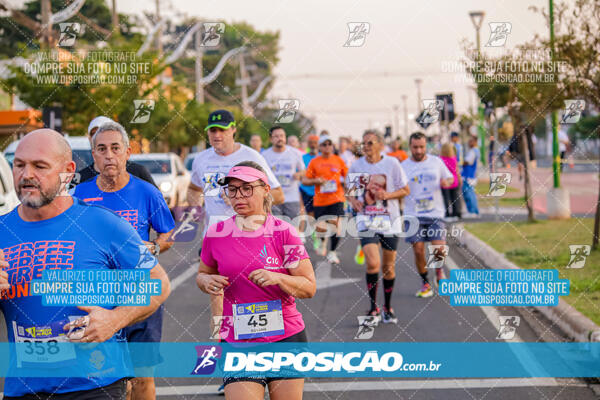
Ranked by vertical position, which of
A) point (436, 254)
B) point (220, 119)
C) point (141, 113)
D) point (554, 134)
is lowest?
point (436, 254)

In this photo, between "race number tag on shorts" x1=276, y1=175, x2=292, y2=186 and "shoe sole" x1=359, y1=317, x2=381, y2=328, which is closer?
"shoe sole" x1=359, y1=317, x2=381, y2=328

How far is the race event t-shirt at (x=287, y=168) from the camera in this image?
12.6m

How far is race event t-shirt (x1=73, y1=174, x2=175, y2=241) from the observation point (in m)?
5.10

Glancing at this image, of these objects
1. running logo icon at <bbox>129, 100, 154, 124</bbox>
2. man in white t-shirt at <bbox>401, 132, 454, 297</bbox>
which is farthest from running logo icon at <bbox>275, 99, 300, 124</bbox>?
man in white t-shirt at <bbox>401, 132, 454, 297</bbox>

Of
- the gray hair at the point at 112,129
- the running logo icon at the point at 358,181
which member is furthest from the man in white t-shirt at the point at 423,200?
the gray hair at the point at 112,129

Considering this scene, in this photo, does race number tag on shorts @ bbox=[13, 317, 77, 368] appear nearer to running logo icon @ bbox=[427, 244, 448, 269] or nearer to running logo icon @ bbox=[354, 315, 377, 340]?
running logo icon @ bbox=[354, 315, 377, 340]

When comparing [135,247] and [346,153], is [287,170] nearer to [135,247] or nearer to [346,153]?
[346,153]

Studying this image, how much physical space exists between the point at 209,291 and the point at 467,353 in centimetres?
368

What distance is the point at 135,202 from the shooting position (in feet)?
16.8

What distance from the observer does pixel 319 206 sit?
1262 cm

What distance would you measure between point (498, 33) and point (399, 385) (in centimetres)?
446

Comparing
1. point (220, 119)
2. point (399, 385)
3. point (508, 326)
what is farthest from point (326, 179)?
point (399, 385)

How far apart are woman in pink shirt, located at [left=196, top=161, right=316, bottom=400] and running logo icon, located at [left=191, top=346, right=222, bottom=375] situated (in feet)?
8.14

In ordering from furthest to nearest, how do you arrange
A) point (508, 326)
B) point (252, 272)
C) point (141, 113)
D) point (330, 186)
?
point (330, 186)
point (141, 113)
point (508, 326)
point (252, 272)
